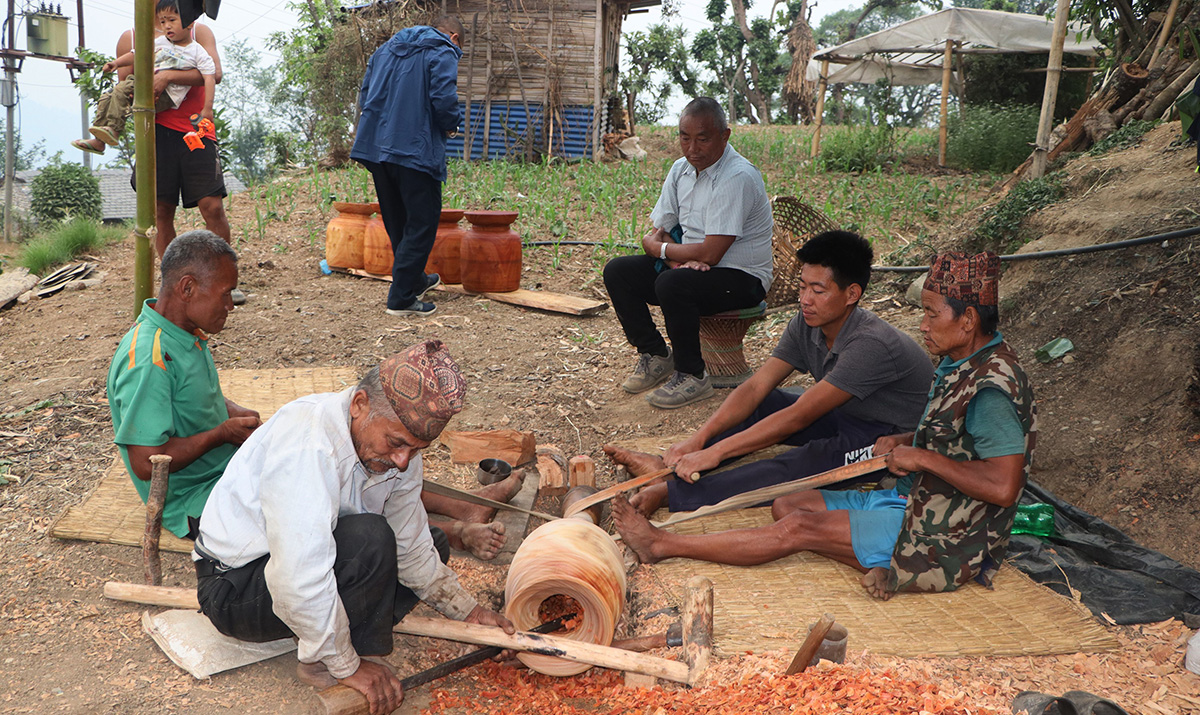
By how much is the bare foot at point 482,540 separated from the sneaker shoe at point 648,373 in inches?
72.7

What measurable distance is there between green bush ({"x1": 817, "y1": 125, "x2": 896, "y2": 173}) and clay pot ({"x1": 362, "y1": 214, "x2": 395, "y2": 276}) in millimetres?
6869

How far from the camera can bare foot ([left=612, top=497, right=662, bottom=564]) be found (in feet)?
10.2

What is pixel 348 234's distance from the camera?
690 cm

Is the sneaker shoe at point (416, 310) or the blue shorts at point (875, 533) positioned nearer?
the blue shorts at point (875, 533)

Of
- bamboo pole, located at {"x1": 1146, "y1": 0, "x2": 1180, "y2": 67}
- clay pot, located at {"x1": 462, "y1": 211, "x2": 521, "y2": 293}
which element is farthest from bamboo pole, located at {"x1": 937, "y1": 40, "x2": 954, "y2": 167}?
clay pot, located at {"x1": 462, "y1": 211, "x2": 521, "y2": 293}

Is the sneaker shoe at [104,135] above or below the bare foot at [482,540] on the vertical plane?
above

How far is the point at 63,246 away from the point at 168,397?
6.30 m

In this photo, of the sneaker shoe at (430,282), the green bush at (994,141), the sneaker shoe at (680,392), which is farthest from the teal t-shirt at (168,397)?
the green bush at (994,141)

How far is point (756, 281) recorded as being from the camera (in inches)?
179

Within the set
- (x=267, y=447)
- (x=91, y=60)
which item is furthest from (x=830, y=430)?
(x=91, y=60)

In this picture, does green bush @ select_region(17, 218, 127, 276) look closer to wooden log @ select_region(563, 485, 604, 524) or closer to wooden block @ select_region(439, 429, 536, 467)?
wooden block @ select_region(439, 429, 536, 467)

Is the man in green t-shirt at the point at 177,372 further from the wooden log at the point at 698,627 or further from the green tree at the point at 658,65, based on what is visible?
the green tree at the point at 658,65

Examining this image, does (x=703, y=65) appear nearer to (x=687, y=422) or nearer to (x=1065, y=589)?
(x=687, y=422)

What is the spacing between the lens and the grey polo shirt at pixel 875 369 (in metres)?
3.16
